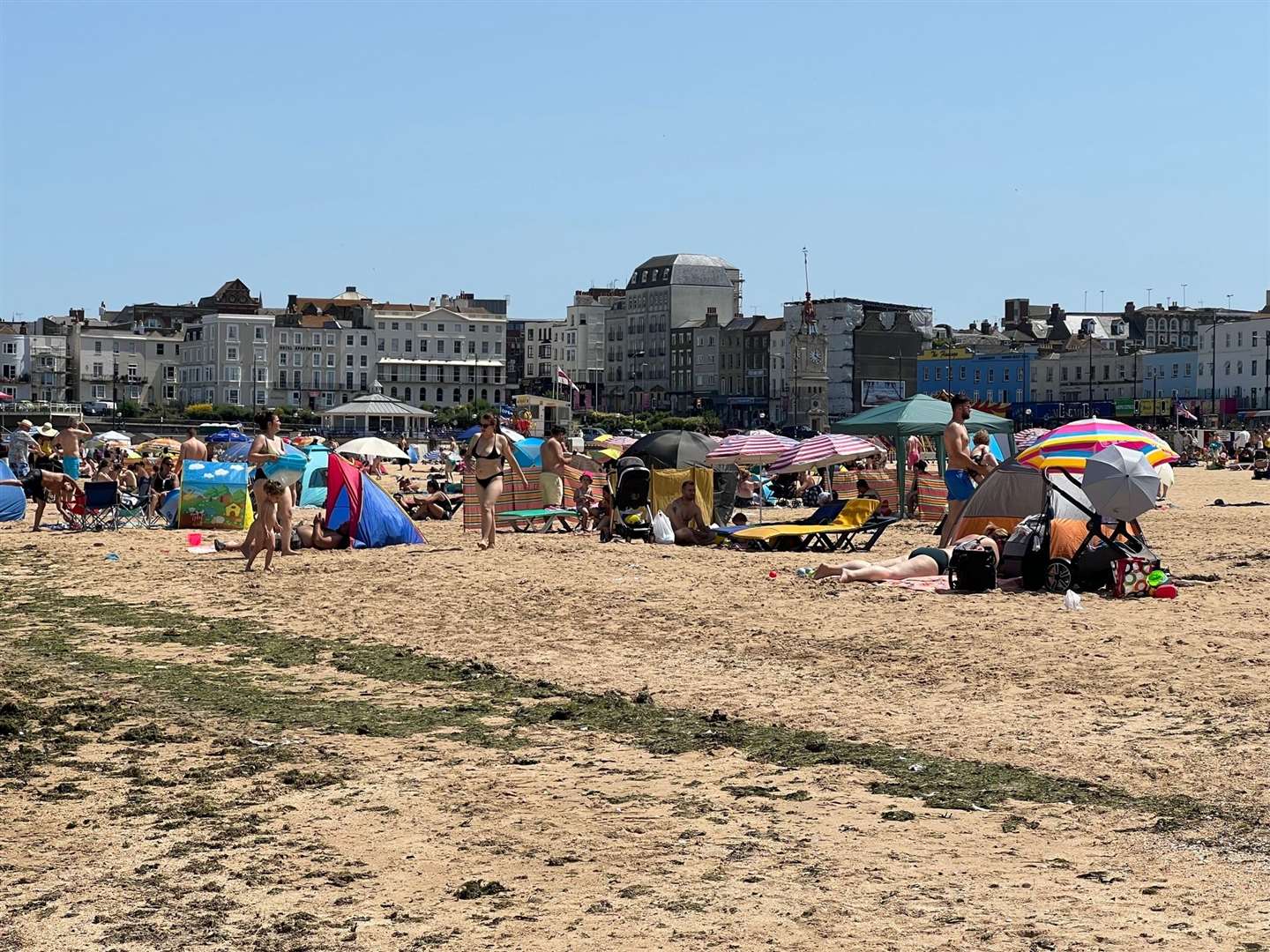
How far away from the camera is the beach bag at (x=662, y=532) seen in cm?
1789

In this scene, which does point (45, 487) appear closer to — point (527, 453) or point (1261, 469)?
point (527, 453)

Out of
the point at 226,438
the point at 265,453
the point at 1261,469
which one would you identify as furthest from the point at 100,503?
the point at 1261,469

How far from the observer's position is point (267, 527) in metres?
14.8

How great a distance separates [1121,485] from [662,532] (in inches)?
253

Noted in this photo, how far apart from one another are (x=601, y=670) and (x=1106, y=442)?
8062mm

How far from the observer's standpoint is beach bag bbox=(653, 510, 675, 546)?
1789cm

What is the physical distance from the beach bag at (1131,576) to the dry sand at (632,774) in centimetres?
21

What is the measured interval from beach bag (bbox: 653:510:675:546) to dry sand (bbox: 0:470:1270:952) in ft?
15.4

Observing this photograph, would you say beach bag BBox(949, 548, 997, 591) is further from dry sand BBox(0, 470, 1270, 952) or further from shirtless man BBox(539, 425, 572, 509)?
shirtless man BBox(539, 425, 572, 509)

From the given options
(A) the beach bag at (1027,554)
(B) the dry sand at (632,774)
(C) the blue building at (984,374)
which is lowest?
(B) the dry sand at (632,774)

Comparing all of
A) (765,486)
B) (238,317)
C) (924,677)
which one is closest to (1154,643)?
(924,677)

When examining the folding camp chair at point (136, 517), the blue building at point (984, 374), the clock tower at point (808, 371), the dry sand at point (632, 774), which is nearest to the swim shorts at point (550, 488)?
the folding camp chair at point (136, 517)

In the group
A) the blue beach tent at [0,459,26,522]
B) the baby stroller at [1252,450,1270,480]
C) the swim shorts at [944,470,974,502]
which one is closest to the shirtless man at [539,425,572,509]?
the swim shorts at [944,470,974,502]

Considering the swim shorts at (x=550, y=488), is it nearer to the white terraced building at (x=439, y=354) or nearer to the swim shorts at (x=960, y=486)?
the swim shorts at (x=960, y=486)
